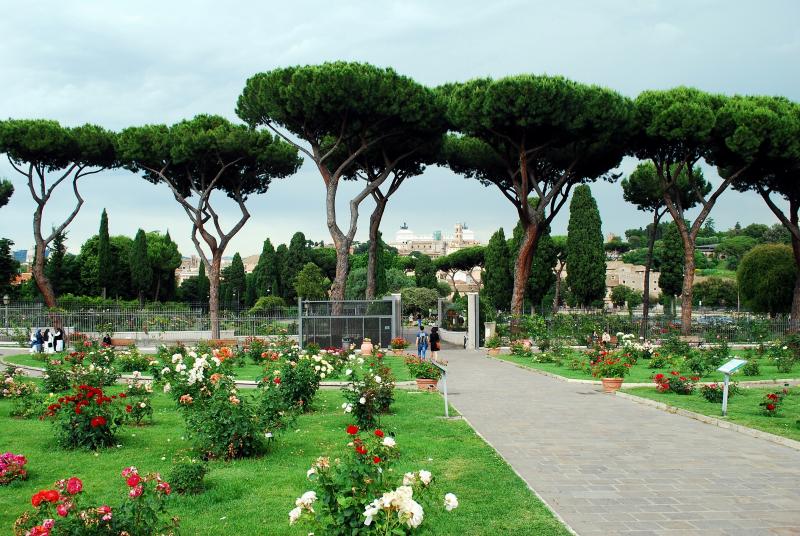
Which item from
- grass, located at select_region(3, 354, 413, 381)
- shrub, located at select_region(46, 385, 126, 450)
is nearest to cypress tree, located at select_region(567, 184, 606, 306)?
grass, located at select_region(3, 354, 413, 381)

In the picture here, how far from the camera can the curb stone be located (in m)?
9.01

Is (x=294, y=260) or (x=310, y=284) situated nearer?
(x=310, y=284)

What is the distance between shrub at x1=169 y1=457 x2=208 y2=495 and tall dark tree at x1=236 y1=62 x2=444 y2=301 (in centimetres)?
2297

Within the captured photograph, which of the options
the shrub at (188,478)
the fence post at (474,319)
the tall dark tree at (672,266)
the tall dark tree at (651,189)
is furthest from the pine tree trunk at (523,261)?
the shrub at (188,478)

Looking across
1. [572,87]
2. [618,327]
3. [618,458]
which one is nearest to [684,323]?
[618,327]

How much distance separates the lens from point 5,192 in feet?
143

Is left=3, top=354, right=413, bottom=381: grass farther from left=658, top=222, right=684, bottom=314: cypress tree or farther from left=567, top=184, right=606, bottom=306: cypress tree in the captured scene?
left=658, top=222, right=684, bottom=314: cypress tree

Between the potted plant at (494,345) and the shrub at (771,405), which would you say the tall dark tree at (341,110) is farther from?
the shrub at (771,405)

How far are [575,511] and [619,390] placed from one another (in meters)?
9.40

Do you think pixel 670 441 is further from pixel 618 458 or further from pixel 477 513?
pixel 477 513

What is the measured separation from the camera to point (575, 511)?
5.98 m

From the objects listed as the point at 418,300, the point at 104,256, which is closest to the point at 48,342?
the point at 104,256

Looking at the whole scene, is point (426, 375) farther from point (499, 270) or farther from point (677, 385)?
point (499, 270)

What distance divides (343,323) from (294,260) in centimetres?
4164
